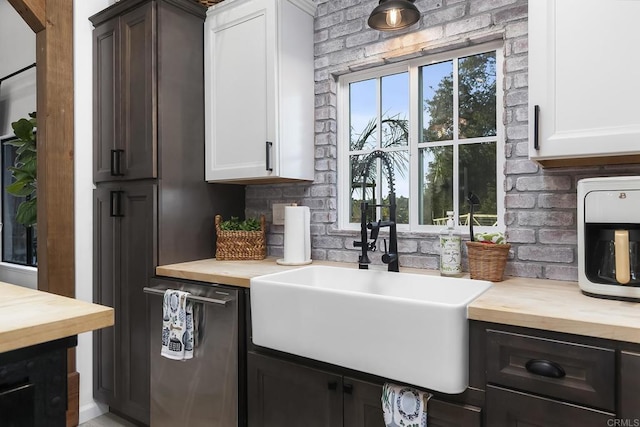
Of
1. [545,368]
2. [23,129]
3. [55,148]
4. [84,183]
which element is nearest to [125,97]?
[55,148]

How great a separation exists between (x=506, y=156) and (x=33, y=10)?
2.57 m

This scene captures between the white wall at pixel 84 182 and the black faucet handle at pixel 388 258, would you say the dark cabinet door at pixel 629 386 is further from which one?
the white wall at pixel 84 182

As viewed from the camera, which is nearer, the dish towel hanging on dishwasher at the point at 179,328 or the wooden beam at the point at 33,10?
the dish towel hanging on dishwasher at the point at 179,328

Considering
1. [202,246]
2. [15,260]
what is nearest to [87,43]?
[202,246]

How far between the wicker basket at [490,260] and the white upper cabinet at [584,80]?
37 cm

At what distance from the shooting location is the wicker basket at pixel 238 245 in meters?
2.30

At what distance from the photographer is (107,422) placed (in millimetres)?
2404

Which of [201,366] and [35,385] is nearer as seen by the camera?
[35,385]

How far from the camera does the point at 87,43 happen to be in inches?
97.7

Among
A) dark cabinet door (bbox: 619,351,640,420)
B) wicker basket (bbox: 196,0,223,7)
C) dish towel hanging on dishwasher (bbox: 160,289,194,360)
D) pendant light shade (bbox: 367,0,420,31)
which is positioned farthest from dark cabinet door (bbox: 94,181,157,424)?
Result: dark cabinet door (bbox: 619,351,640,420)

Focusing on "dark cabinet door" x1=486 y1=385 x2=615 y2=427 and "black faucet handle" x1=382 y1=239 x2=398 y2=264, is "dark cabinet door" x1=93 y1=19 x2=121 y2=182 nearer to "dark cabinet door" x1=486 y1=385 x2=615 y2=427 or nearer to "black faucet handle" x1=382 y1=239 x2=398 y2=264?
"black faucet handle" x1=382 y1=239 x2=398 y2=264

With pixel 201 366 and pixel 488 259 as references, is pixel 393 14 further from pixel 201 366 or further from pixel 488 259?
pixel 201 366

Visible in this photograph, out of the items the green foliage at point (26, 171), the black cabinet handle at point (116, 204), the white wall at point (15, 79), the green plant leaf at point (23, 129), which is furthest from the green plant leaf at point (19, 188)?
the black cabinet handle at point (116, 204)

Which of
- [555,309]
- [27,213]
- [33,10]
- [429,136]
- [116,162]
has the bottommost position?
[555,309]
